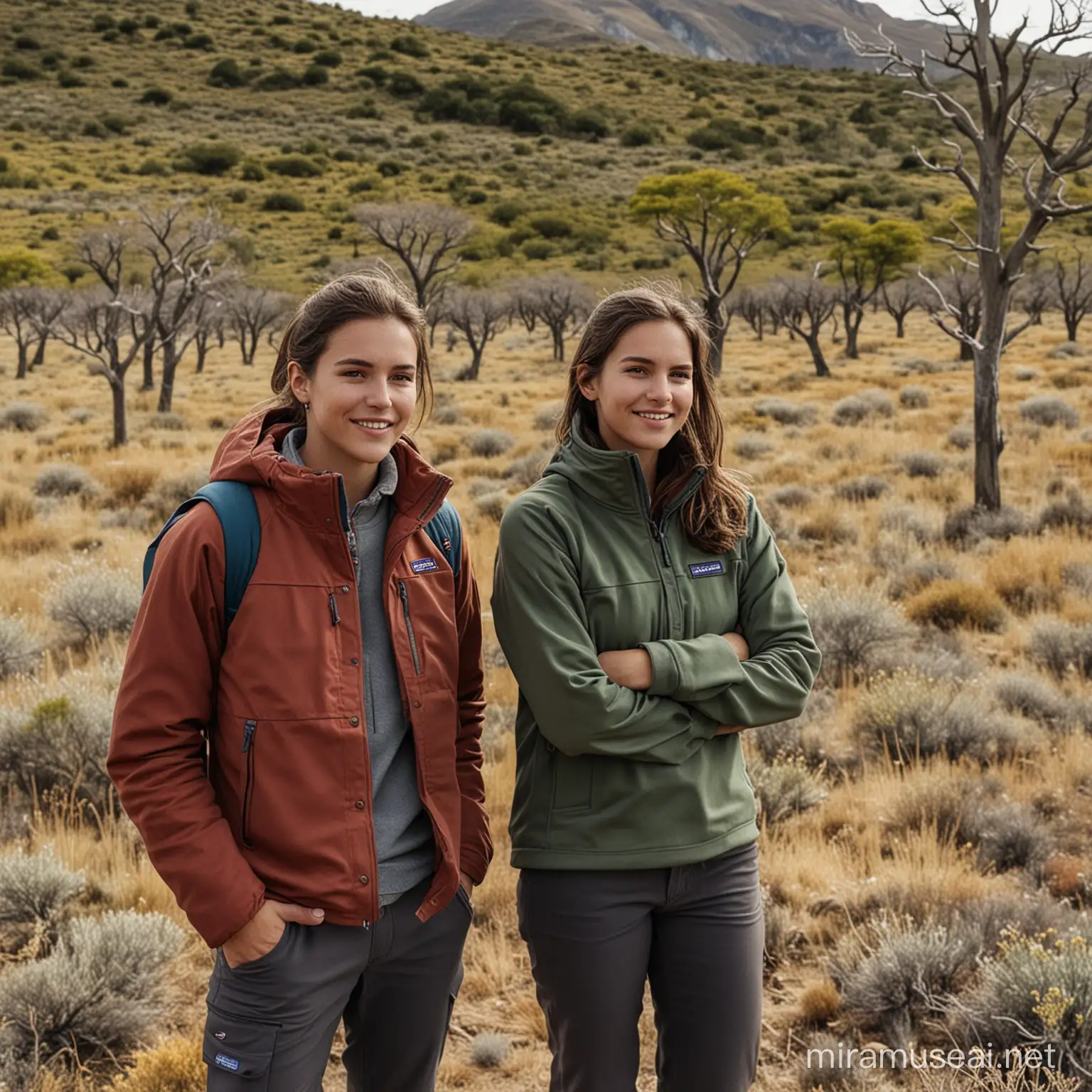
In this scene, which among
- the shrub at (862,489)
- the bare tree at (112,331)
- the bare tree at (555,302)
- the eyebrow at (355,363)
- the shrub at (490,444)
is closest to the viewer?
the eyebrow at (355,363)

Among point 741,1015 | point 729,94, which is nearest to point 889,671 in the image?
point 741,1015

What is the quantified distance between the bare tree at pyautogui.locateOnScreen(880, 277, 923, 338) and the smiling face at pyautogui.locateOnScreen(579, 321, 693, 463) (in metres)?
34.6

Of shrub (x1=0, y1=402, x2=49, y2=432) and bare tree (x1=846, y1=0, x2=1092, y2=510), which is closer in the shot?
bare tree (x1=846, y1=0, x2=1092, y2=510)

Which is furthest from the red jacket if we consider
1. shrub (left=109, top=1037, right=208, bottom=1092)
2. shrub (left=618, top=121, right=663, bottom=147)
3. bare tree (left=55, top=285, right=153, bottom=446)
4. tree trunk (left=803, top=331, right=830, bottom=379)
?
shrub (left=618, top=121, right=663, bottom=147)

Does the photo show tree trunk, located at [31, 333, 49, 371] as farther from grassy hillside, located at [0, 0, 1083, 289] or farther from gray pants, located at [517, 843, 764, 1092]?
gray pants, located at [517, 843, 764, 1092]

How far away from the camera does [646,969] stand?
2.13m

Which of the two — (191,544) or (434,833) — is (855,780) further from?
(191,544)

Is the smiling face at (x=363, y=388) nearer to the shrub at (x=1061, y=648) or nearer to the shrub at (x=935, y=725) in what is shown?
the shrub at (x=935, y=725)

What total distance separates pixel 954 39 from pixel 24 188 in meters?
50.8

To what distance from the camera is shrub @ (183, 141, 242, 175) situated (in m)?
54.1

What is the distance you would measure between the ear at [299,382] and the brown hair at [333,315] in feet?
0.03

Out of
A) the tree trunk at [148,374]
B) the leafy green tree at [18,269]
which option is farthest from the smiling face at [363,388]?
the leafy green tree at [18,269]

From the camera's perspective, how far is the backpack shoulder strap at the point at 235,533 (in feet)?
5.88

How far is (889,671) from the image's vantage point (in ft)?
21.4
